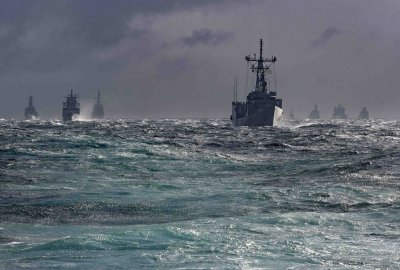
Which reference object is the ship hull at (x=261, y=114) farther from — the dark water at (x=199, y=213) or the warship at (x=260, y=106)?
the dark water at (x=199, y=213)

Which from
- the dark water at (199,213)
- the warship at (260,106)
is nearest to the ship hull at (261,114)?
the warship at (260,106)

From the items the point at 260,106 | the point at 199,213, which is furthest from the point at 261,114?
the point at 199,213

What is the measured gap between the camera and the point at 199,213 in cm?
2259

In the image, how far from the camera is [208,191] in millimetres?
28531

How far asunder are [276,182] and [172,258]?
16521 millimetres

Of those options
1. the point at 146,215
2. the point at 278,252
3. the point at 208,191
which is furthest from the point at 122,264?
the point at 208,191

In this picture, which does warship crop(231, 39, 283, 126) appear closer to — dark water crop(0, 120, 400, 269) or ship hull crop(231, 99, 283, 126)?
ship hull crop(231, 99, 283, 126)

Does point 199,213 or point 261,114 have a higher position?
point 261,114

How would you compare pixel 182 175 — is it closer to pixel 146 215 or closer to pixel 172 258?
pixel 146 215

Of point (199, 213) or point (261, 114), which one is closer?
point (199, 213)

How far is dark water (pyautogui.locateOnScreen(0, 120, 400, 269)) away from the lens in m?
15.8

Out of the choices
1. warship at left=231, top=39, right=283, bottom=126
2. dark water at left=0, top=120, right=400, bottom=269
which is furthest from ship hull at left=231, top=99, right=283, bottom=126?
dark water at left=0, top=120, right=400, bottom=269

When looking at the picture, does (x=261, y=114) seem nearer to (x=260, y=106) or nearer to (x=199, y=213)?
(x=260, y=106)

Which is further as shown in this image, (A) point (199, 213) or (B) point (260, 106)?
(B) point (260, 106)
